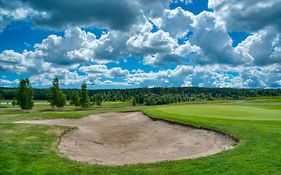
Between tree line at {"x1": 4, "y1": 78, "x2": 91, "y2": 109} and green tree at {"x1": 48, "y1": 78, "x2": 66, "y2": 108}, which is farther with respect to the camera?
green tree at {"x1": 48, "y1": 78, "x2": 66, "y2": 108}

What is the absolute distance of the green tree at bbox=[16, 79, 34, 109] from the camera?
93562 millimetres

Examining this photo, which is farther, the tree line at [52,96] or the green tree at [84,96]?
the green tree at [84,96]

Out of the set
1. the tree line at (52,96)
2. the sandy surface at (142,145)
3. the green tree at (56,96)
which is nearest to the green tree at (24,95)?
the tree line at (52,96)

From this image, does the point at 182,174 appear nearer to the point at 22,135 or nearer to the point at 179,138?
the point at 179,138

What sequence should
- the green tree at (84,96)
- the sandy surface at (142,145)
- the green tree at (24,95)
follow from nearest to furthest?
the sandy surface at (142,145) < the green tree at (24,95) < the green tree at (84,96)

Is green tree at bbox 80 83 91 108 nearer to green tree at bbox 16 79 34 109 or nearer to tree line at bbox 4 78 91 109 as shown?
tree line at bbox 4 78 91 109

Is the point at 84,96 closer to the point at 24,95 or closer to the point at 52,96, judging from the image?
the point at 52,96

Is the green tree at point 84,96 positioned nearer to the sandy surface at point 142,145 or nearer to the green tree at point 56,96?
the green tree at point 56,96

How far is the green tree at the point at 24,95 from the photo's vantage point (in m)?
93.6

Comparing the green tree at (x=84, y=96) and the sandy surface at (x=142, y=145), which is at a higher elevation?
the green tree at (x=84, y=96)

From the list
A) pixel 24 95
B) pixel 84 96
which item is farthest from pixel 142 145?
pixel 84 96

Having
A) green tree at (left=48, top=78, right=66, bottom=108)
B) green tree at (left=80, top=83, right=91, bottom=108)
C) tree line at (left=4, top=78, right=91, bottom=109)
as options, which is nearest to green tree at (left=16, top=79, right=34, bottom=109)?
tree line at (left=4, top=78, right=91, bottom=109)

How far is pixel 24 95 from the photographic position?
307ft

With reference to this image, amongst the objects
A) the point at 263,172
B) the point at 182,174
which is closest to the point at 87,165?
the point at 182,174
